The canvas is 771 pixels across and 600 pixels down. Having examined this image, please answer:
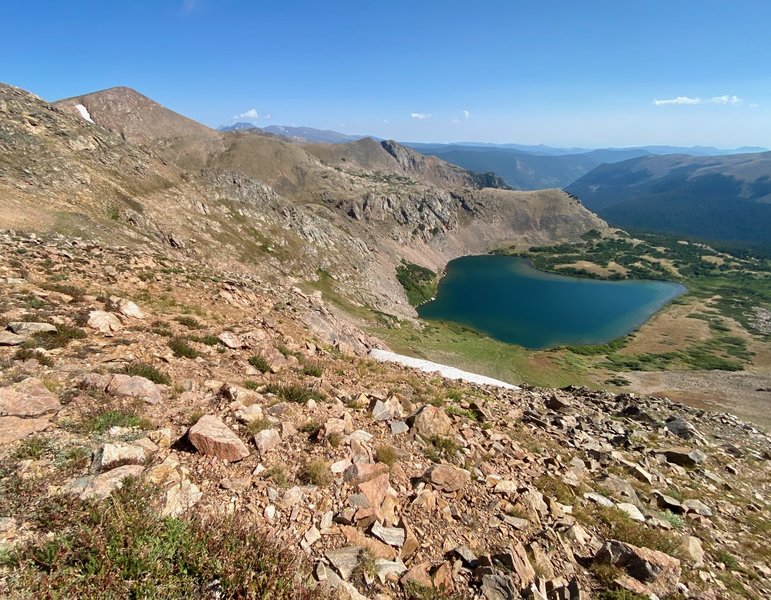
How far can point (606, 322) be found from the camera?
135625mm

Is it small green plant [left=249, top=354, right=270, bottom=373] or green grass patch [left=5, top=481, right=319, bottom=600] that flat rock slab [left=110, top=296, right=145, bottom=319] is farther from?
green grass patch [left=5, top=481, right=319, bottom=600]

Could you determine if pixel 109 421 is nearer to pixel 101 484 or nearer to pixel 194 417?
pixel 194 417

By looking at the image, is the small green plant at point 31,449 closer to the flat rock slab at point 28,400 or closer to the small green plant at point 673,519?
the flat rock slab at point 28,400

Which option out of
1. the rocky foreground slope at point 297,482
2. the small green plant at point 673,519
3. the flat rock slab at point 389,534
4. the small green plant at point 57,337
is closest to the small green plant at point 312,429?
the rocky foreground slope at point 297,482

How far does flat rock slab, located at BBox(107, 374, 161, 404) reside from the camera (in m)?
10.2

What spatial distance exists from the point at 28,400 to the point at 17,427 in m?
1.17

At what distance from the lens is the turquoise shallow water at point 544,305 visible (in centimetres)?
12138

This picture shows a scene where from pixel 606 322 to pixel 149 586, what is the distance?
154m

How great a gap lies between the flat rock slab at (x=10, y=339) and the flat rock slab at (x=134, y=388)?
338cm

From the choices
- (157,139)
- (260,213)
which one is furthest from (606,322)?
(157,139)

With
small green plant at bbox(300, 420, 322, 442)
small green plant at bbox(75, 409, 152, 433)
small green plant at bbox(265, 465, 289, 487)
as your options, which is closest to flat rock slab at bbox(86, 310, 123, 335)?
small green plant at bbox(75, 409, 152, 433)

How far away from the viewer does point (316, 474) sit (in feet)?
28.4

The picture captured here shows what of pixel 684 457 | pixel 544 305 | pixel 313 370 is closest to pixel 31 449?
pixel 313 370

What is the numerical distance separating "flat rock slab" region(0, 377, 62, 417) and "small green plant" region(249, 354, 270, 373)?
20.6 ft
